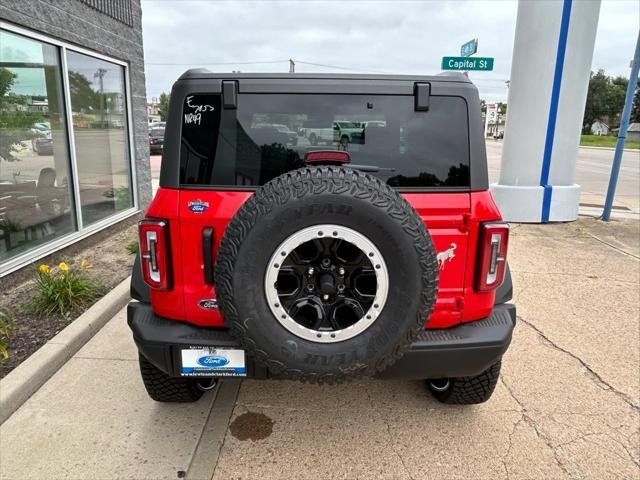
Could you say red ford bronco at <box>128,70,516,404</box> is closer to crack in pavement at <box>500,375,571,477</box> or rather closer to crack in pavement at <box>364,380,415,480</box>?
crack in pavement at <box>364,380,415,480</box>

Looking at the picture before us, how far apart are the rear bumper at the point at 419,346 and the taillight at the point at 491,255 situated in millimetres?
235

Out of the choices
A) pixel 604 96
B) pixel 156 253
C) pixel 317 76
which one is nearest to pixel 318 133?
pixel 317 76

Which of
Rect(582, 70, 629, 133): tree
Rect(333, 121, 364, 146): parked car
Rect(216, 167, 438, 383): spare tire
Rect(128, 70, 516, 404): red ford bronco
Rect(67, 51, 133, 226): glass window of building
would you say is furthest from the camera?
Rect(582, 70, 629, 133): tree

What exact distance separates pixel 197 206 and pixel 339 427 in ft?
4.97

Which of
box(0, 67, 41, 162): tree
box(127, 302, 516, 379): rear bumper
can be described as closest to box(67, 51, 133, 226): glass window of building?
box(0, 67, 41, 162): tree

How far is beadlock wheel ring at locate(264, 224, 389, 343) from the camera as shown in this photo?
1.88m

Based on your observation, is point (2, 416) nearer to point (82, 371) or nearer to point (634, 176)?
point (82, 371)

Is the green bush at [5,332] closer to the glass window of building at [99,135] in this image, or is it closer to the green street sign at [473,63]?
the glass window of building at [99,135]

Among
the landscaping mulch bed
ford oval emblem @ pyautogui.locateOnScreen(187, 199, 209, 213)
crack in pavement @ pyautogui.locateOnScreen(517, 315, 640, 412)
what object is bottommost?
crack in pavement @ pyautogui.locateOnScreen(517, 315, 640, 412)

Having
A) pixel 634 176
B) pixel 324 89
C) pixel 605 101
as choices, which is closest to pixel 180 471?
pixel 324 89

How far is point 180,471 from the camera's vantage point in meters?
2.29

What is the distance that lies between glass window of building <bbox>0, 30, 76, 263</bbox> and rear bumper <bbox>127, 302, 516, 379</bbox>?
336cm

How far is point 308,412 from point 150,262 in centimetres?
134

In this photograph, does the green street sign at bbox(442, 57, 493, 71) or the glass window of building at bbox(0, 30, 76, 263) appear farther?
the green street sign at bbox(442, 57, 493, 71)
